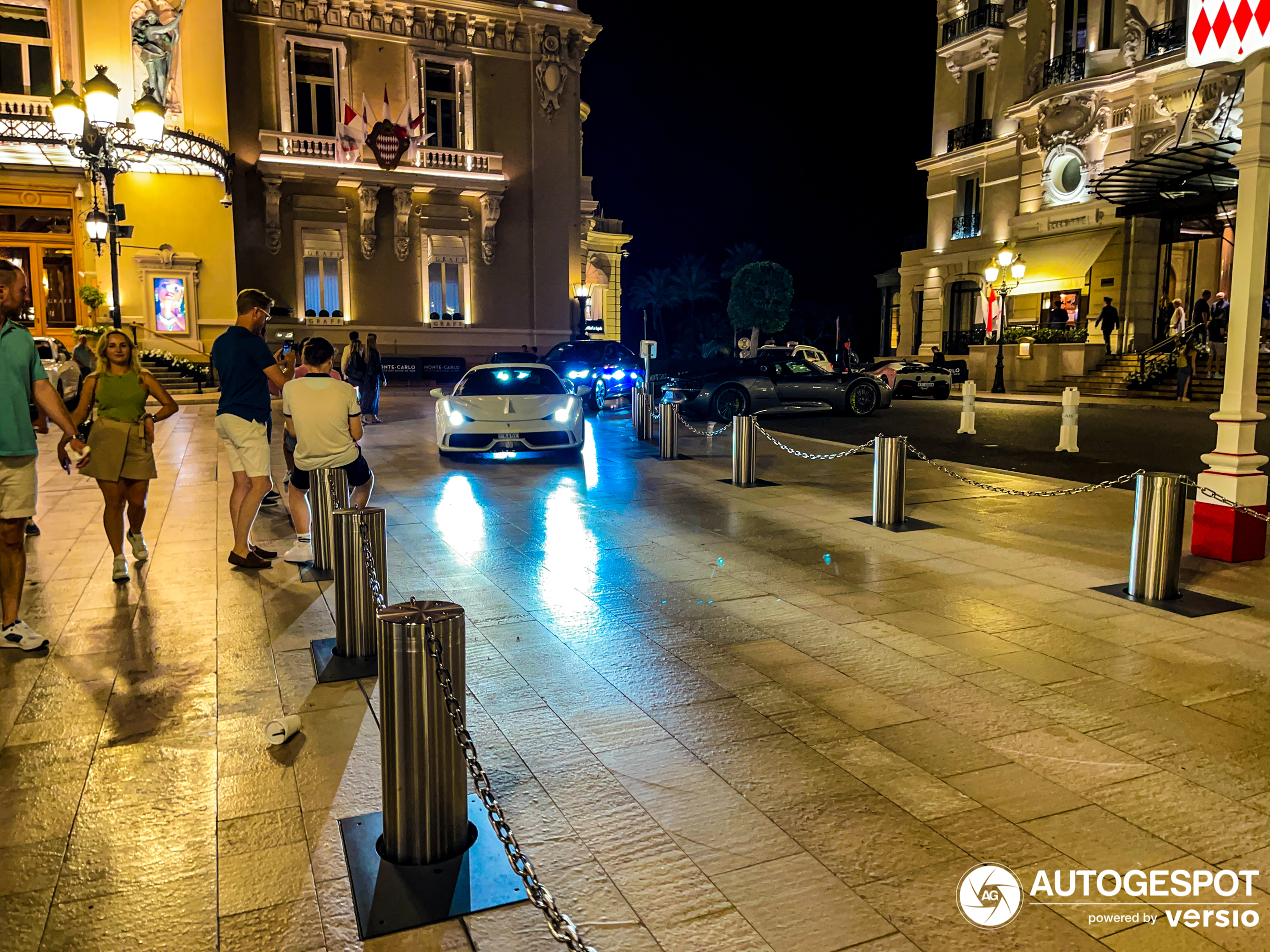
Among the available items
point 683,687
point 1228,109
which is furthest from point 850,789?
point 1228,109

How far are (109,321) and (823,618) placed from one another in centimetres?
2749

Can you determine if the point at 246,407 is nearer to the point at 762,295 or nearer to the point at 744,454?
the point at 744,454

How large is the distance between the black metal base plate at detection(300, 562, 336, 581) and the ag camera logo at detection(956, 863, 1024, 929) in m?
5.15

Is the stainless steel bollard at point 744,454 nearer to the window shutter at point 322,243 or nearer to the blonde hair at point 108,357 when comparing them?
the blonde hair at point 108,357

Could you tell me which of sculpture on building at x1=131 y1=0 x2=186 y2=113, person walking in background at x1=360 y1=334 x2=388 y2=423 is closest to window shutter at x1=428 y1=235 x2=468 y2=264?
sculpture on building at x1=131 y1=0 x2=186 y2=113

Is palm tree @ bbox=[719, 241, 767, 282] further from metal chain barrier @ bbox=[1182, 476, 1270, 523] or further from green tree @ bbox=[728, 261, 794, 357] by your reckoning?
metal chain barrier @ bbox=[1182, 476, 1270, 523]

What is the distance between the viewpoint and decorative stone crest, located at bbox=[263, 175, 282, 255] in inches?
1244

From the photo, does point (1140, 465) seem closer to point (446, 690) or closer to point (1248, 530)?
point (1248, 530)

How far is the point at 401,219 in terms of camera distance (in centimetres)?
3391

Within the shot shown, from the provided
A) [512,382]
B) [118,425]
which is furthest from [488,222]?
[118,425]

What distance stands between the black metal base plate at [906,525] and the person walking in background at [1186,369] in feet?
63.6

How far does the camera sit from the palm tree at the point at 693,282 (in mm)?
90812

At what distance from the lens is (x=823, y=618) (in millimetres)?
5867

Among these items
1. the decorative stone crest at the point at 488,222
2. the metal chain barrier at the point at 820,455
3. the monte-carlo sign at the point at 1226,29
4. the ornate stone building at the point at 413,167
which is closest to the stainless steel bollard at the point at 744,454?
the metal chain barrier at the point at 820,455
